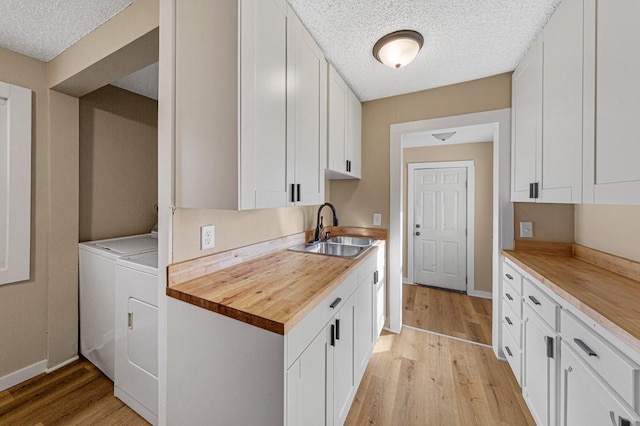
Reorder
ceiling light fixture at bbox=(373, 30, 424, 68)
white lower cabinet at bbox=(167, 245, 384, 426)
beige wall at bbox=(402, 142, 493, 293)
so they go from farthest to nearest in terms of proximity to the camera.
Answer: beige wall at bbox=(402, 142, 493, 293) < ceiling light fixture at bbox=(373, 30, 424, 68) < white lower cabinet at bbox=(167, 245, 384, 426)

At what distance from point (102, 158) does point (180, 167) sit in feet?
5.46

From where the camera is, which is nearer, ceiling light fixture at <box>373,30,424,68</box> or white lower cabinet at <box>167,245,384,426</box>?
white lower cabinet at <box>167,245,384,426</box>

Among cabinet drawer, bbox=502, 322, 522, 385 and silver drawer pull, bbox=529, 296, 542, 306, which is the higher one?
silver drawer pull, bbox=529, 296, 542, 306

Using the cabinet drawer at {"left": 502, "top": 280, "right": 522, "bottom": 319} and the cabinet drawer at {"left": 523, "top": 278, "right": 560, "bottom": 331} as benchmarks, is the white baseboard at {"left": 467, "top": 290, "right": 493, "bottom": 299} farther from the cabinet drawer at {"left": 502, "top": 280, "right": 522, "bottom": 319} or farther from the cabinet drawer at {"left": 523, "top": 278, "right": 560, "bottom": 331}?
the cabinet drawer at {"left": 523, "top": 278, "right": 560, "bottom": 331}

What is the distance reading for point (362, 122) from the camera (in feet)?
8.97

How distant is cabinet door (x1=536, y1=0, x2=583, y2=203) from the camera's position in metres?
1.23

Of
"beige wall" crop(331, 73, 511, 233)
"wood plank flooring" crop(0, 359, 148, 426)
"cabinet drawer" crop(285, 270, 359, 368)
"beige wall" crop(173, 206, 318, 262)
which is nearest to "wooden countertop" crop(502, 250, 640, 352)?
"cabinet drawer" crop(285, 270, 359, 368)

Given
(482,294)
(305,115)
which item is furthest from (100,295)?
(482,294)

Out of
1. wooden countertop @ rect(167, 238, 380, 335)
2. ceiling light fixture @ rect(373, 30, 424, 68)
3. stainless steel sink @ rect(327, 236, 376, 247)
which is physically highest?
ceiling light fixture @ rect(373, 30, 424, 68)

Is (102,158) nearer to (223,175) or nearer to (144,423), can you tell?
(223,175)

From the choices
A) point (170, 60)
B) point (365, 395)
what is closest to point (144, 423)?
point (365, 395)

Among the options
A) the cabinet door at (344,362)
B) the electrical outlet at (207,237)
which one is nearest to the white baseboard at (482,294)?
the cabinet door at (344,362)

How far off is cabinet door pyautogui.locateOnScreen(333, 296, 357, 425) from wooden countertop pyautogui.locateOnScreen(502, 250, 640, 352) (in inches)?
40.4

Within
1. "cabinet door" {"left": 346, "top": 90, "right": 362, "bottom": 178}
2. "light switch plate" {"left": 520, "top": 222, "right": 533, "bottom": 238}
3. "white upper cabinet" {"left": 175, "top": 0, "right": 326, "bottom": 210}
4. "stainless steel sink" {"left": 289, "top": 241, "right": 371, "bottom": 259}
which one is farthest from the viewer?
"cabinet door" {"left": 346, "top": 90, "right": 362, "bottom": 178}
